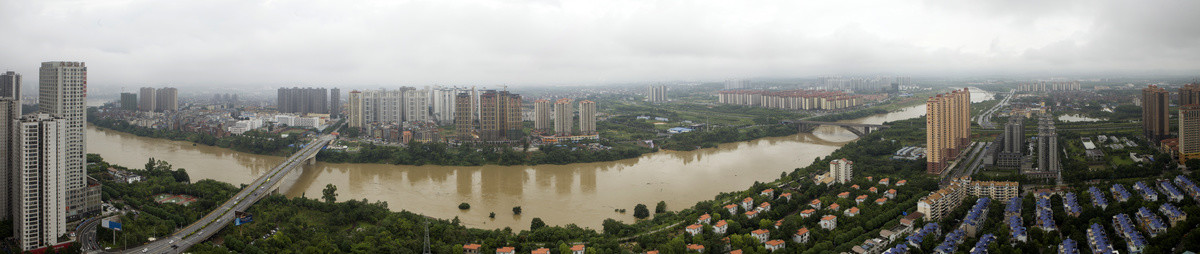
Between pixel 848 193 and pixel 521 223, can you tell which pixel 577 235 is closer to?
pixel 521 223

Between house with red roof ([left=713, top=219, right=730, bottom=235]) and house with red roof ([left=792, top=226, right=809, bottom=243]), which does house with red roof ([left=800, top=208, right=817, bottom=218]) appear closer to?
house with red roof ([left=792, top=226, right=809, bottom=243])

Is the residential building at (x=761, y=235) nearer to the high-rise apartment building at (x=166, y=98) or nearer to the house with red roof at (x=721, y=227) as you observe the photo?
the house with red roof at (x=721, y=227)

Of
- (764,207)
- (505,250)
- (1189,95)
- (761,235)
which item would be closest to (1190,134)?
(1189,95)

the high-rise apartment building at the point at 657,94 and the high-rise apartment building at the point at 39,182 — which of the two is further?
the high-rise apartment building at the point at 657,94

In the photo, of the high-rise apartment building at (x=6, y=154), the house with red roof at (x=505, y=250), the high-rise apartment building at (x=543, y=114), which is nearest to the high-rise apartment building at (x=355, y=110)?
the high-rise apartment building at (x=543, y=114)

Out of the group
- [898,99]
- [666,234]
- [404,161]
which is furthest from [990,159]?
[898,99]
